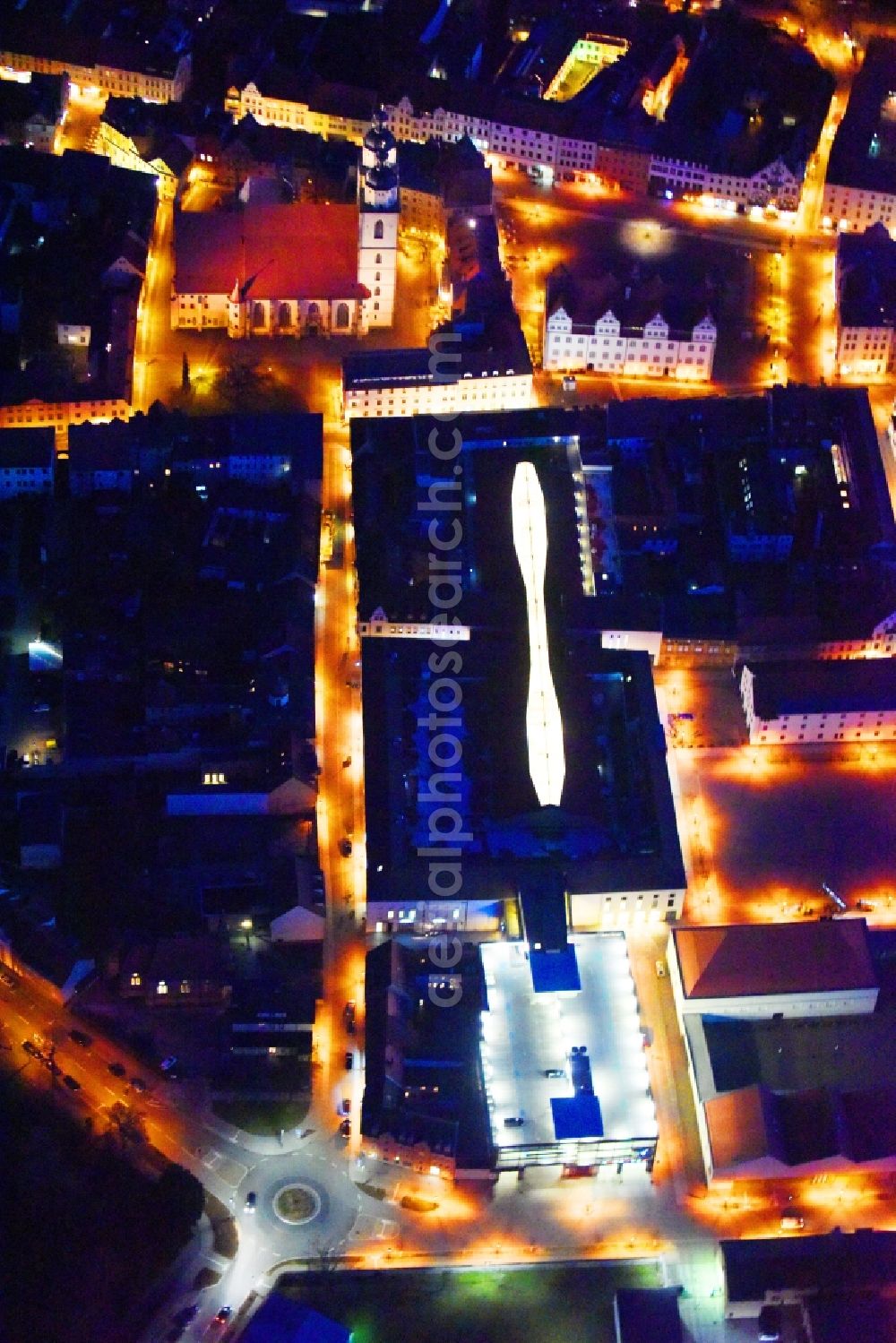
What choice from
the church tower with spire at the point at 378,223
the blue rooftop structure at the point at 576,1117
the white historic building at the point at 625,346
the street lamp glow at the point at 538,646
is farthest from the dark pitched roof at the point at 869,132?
the blue rooftop structure at the point at 576,1117

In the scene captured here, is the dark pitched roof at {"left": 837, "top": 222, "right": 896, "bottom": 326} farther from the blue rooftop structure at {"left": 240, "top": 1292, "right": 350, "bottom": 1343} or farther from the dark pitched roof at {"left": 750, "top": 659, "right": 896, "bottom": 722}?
the blue rooftop structure at {"left": 240, "top": 1292, "right": 350, "bottom": 1343}

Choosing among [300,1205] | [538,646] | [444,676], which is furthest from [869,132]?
[300,1205]

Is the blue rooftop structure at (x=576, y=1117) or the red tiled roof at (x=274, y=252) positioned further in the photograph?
the red tiled roof at (x=274, y=252)

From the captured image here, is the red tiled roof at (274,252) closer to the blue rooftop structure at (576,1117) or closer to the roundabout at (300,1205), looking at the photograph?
the blue rooftop structure at (576,1117)

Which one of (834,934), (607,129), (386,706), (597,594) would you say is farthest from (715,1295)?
(607,129)

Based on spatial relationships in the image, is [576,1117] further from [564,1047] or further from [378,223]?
[378,223]

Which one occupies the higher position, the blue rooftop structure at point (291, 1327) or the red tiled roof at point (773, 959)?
the red tiled roof at point (773, 959)

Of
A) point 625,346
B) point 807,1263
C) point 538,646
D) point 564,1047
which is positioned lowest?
point 807,1263
